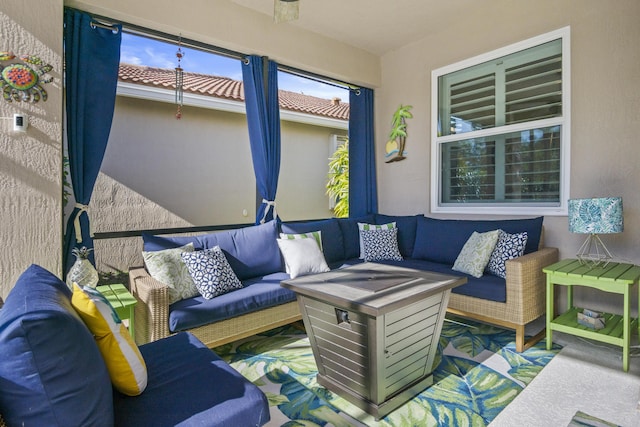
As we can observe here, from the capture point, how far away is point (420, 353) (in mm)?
2174

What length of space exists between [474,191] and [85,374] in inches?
155

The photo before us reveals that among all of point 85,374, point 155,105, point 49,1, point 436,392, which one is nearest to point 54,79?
point 49,1

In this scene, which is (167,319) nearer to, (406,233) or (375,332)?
(375,332)

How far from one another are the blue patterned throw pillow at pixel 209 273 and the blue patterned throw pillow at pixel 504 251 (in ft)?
7.03

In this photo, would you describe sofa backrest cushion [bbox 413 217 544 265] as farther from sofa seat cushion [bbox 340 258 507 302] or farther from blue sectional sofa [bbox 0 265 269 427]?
blue sectional sofa [bbox 0 265 269 427]

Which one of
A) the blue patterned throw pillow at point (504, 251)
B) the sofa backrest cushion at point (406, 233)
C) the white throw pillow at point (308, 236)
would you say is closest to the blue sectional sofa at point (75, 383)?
the white throw pillow at point (308, 236)

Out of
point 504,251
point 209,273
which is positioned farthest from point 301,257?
point 504,251

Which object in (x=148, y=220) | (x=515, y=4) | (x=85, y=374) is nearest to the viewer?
→ (x=85, y=374)

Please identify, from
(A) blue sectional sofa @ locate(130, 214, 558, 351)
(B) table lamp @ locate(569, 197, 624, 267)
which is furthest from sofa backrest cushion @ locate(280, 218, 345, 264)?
(B) table lamp @ locate(569, 197, 624, 267)

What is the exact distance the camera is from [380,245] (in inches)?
155

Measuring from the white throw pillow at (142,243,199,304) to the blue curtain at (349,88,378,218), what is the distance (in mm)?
2601

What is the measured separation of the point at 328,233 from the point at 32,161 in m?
2.57

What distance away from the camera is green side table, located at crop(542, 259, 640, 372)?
2412 mm

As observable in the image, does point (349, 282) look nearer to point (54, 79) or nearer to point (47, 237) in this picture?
point (47, 237)
